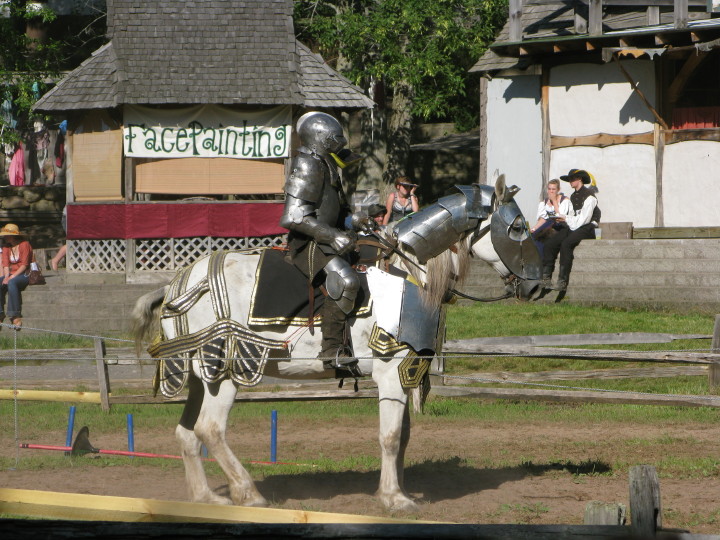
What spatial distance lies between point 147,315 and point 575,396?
605 centimetres

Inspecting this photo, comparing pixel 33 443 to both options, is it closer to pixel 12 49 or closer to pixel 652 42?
pixel 652 42

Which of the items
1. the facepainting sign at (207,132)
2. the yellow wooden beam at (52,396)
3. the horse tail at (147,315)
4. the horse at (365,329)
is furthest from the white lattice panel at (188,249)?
the horse at (365,329)

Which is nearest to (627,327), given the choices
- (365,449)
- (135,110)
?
(365,449)

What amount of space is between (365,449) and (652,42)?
11.7 m

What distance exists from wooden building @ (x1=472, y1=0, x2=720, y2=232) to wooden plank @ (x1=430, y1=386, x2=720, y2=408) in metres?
8.34

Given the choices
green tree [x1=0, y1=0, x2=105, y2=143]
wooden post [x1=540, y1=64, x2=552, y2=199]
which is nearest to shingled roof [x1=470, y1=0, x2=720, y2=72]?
wooden post [x1=540, y1=64, x2=552, y2=199]

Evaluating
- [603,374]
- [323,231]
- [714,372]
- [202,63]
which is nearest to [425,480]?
[323,231]

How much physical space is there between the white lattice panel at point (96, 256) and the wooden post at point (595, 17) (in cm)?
958

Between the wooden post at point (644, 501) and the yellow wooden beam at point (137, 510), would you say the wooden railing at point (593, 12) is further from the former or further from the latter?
the wooden post at point (644, 501)

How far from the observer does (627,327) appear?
53.5ft

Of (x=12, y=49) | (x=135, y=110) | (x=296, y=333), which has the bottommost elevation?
(x=296, y=333)

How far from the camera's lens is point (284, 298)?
27.3 ft

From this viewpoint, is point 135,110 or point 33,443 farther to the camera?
point 135,110

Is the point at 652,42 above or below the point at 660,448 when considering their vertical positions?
above
